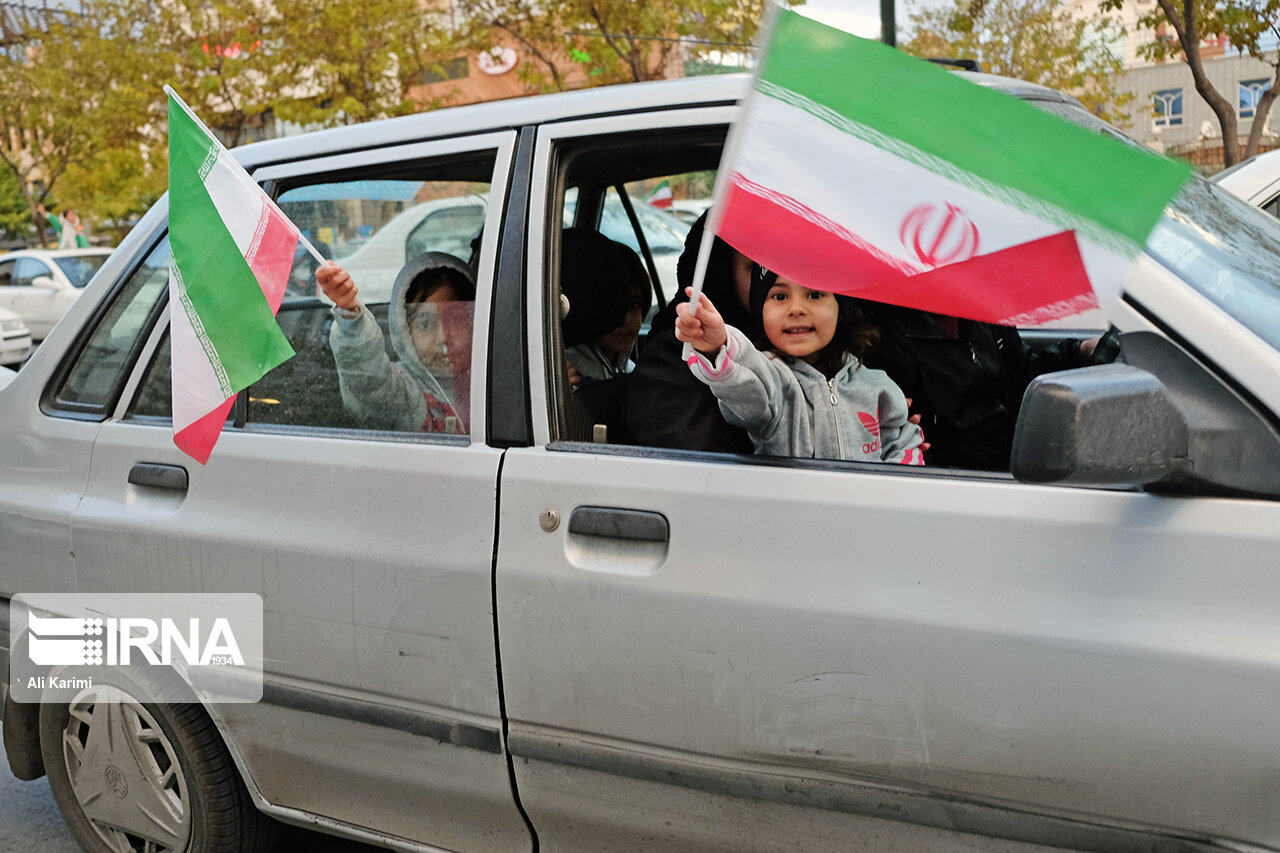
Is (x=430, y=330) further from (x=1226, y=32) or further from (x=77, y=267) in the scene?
(x=77, y=267)

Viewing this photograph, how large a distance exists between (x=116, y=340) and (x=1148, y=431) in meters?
2.34

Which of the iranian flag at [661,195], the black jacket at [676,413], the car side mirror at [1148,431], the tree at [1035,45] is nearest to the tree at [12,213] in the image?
the tree at [1035,45]

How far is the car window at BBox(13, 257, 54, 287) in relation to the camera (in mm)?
17359

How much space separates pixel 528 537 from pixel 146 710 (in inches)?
47.0

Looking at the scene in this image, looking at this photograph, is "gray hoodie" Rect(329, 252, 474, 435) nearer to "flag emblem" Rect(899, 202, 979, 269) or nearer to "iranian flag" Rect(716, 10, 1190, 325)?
"iranian flag" Rect(716, 10, 1190, 325)

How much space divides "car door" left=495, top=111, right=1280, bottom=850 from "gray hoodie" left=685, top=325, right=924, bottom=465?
0.14m

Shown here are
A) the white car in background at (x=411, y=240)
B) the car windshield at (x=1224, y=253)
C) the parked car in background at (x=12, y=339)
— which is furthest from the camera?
the parked car in background at (x=12, y=339)

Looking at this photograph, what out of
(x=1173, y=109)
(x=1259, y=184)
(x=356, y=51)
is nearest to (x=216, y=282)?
(x=1259, y=184)

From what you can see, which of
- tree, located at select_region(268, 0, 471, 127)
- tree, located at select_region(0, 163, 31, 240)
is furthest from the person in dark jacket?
tree, located at select_region(0, 163, 31, 240)

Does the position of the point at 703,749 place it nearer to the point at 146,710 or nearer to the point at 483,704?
the point at 483,704

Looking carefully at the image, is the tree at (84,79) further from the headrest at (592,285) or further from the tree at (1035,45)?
the headrest at (592,285)

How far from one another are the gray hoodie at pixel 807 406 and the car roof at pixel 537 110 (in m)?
0.45

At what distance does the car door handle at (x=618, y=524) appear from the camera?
2.07 meters

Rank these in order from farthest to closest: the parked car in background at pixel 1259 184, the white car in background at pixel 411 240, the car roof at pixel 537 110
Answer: the parked car in background at pixel 1259 184 < the white car in background at pixel 411 240 < the car roof at pixel 537 110
